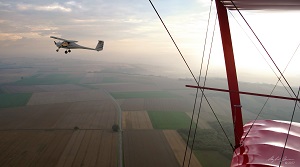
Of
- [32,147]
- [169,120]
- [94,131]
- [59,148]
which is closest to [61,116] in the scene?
[94,131]

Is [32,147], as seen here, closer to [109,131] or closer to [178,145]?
[109,131]

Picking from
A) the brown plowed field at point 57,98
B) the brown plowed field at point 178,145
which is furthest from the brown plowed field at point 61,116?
the brown plowed field at point 178,145

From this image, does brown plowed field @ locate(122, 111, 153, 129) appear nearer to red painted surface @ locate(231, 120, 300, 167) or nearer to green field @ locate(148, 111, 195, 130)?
green field @ locate(148, 111, 195, 130)

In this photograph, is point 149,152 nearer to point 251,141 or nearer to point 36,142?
point 36,142

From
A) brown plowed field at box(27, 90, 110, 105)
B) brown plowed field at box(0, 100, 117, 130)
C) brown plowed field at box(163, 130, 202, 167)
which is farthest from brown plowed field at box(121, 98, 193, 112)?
brown plowed field at box(163, 130, 202, 167)

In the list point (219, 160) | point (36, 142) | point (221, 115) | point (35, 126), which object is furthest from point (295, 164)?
point (221, 115)

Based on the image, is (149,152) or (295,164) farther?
(149,152)
